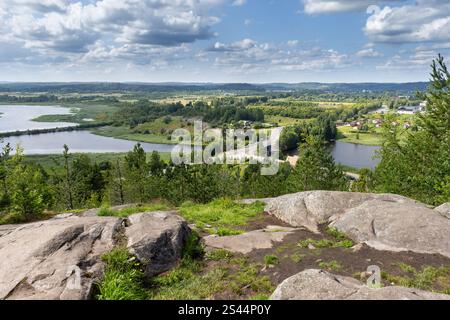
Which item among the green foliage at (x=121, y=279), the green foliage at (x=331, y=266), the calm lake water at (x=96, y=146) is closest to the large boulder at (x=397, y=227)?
the green foliage at (x=331, y=266)

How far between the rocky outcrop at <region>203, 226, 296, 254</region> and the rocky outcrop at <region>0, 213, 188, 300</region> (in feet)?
4.83

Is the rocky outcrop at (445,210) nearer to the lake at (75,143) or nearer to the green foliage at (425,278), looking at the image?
the green foliage at (425,278)

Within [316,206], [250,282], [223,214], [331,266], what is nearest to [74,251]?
[250,282]

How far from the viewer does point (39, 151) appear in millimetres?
139875

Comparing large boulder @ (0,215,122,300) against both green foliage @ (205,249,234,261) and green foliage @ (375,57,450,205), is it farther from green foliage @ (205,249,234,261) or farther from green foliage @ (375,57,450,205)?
green foliage @ (375,57,450,205)

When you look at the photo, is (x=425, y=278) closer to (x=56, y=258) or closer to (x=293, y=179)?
(x=56, y=258)

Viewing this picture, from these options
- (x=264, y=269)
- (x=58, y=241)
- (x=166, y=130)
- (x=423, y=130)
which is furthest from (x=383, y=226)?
(x=166, y=130)

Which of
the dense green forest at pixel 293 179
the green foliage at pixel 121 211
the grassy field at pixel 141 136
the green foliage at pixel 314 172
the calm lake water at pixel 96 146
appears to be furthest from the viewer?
the grassy field at pixel 141 136

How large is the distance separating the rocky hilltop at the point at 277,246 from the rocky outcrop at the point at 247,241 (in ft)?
0.14

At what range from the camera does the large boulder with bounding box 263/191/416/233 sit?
16516 millimetres

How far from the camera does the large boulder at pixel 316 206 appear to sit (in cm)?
1652

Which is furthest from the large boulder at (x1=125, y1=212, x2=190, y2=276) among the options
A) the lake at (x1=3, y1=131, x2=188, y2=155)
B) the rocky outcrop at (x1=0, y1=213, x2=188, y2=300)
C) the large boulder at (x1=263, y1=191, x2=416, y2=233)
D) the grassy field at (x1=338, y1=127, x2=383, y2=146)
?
the grassy field at (x1=338, y1=127, x2=383, y2=146)

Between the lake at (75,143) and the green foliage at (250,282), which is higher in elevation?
the green foliage at (250,282)

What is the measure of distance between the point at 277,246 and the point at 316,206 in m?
4.87
